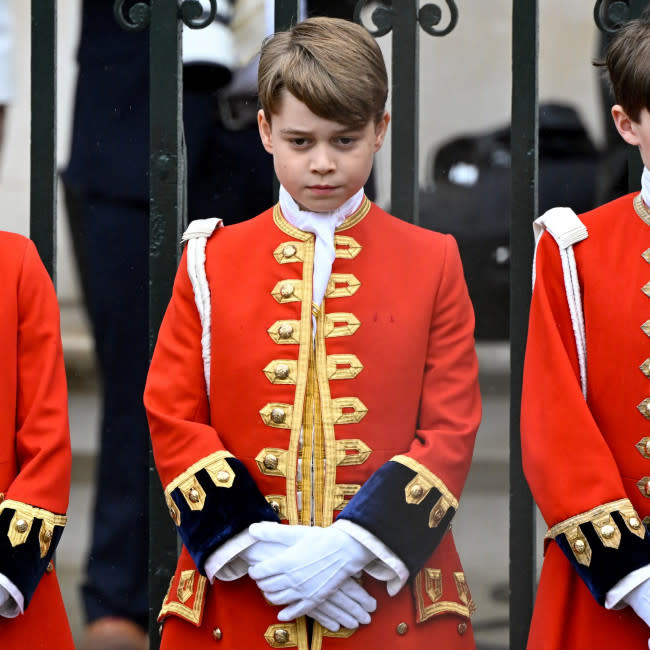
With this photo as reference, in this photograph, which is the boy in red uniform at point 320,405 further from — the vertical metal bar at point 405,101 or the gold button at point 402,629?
the vertical metal bar at point 405,101

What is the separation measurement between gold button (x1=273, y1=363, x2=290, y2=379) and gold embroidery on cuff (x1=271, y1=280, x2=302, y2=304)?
0.41 feet

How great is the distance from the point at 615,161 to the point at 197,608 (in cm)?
380

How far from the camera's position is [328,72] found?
248cm

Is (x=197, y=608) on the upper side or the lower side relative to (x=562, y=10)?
lower

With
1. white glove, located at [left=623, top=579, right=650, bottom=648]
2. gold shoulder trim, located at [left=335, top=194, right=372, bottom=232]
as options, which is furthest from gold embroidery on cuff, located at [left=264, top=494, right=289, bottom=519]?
white glove, located at [left=623, top=579, right=650, bottom=648]

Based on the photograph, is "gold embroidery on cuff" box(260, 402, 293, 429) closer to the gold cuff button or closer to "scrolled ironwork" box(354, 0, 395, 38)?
the gold cuff button

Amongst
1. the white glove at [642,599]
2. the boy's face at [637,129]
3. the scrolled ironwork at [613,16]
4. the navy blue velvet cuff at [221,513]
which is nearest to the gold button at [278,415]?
the navy blue velvet cuff at [221,513]

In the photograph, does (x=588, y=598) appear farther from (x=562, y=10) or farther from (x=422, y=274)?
(x=562, y=10)

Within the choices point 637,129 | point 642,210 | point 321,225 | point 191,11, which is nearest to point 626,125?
point 637,129

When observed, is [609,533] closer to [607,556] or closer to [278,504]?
[607,556]

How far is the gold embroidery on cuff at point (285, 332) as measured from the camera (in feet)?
8.32

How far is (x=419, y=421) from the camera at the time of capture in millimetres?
2588

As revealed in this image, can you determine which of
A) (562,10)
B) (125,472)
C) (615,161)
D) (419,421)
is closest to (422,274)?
(419,421)

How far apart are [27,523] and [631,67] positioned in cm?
138
